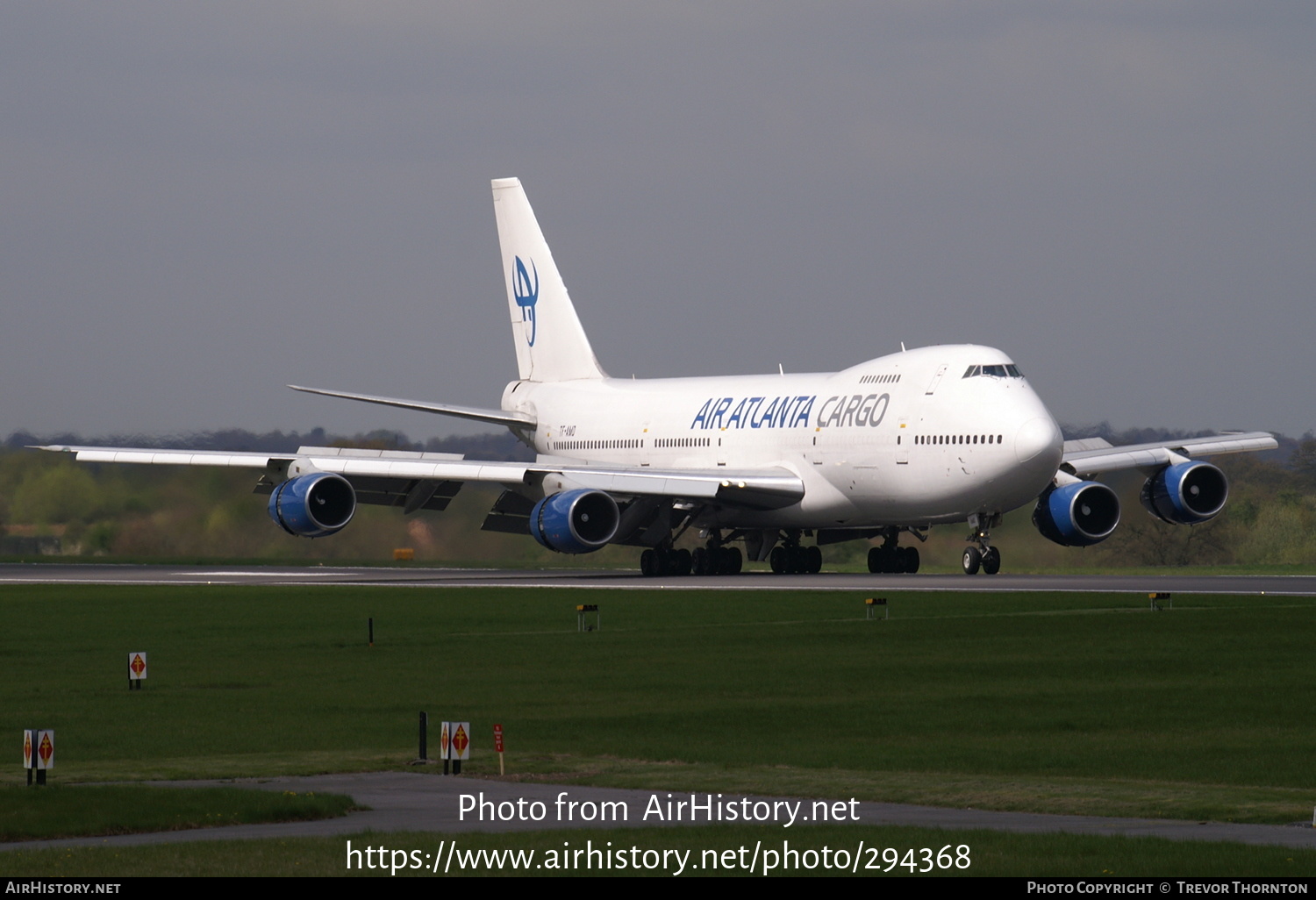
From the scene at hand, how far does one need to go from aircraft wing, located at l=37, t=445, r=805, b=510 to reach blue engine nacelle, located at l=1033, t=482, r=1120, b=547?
642 centimetres

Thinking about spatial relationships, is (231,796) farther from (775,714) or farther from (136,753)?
(775,714)

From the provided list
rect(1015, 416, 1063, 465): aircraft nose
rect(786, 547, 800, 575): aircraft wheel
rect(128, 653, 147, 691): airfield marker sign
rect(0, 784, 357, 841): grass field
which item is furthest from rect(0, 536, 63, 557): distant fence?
rect(0, 784, 357, 841): grass field

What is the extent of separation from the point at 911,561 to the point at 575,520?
10.2 metres

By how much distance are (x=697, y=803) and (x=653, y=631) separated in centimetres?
1727

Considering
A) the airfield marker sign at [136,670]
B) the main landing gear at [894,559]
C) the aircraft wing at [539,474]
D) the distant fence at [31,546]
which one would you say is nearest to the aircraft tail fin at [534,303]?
the aircraft wing at [539,474]

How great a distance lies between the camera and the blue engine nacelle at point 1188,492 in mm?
52188

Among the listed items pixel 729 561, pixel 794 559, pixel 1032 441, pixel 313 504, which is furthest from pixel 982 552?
pixel 313 504

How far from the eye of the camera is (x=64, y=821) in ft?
50.1

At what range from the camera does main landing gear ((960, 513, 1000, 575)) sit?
49906 millimetres

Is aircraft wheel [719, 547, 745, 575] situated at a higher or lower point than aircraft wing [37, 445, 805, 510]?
lower

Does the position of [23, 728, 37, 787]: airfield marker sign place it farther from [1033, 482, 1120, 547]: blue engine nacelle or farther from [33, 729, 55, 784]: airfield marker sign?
[1033, 482, 1120, 547]: blue engine nacelle

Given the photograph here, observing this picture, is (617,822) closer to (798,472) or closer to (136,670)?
(136,670)

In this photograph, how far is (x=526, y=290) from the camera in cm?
6781

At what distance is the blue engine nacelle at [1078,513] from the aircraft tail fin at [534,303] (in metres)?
18.4
